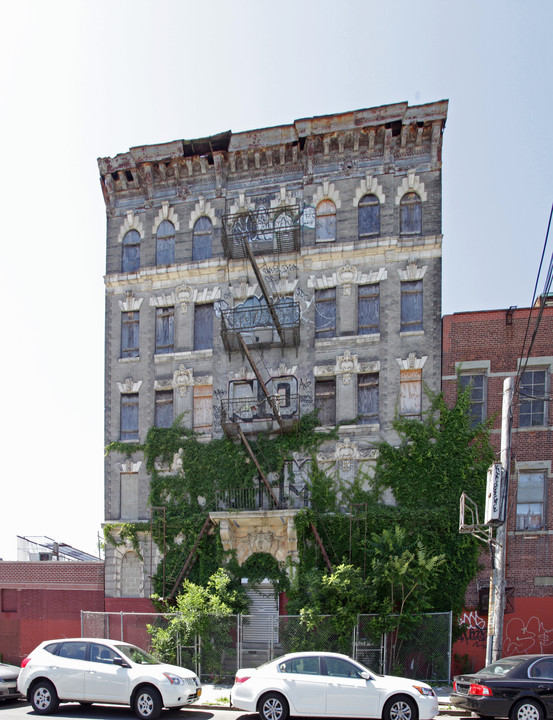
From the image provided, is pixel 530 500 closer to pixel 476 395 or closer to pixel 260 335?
pixel 476 395

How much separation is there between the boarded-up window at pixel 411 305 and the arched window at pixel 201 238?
7.21 m

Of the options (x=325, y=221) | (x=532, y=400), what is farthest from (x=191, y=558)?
(x=325, y=221)

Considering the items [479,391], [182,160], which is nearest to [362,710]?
[479,391]

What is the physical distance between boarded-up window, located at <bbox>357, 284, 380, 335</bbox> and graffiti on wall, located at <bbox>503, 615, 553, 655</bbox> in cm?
982

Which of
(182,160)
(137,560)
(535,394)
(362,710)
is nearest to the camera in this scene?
(362,710)

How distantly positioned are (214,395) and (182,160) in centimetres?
875

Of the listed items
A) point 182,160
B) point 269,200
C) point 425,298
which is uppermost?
point 182,160

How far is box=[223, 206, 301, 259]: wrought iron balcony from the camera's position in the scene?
73.9 ft

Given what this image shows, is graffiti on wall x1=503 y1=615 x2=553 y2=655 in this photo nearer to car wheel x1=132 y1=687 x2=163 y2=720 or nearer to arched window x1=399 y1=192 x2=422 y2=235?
car wheel x1=132 y1=687 x2=163 y2=720

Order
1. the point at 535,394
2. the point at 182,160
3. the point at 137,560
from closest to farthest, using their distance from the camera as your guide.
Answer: the point at 535,394
the point at 137,560
the point at 182,160

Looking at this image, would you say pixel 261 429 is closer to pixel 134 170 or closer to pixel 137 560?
pixel 137 560

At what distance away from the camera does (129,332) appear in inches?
955

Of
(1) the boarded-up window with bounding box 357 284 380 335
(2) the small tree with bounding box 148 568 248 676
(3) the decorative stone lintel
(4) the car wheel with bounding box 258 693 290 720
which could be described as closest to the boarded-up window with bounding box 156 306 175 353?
(3) the decorative stone lintel

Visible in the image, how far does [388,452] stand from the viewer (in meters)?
20.6
